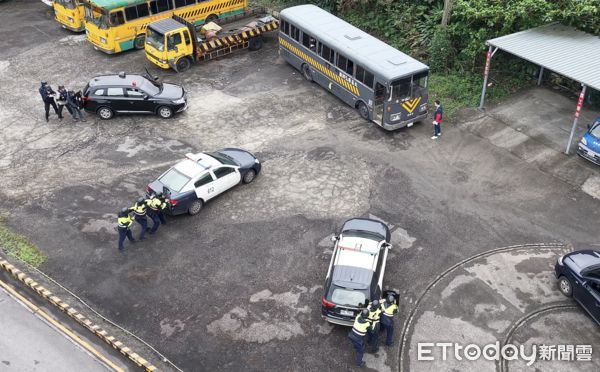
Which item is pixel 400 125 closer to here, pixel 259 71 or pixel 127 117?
pixel 259 71

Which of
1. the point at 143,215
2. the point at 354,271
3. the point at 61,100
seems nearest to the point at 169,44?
the point at 61,100

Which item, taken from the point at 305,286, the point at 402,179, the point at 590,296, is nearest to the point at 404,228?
the point at 402,179

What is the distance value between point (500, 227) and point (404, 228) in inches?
118

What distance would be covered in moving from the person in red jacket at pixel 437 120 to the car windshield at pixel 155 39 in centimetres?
1296

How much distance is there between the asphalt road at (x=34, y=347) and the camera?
13906 mm

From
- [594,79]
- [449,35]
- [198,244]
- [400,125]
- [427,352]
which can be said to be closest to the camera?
[427,352]

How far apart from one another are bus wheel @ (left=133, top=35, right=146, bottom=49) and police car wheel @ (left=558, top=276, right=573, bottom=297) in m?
22.7

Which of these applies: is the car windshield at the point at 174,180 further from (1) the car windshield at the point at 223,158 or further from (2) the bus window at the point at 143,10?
(2) the bus window at the point at 143,10

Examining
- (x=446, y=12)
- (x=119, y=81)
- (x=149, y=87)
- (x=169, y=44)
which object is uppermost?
(x=446, y=12)

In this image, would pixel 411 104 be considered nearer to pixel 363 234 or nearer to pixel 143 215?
pixel 363 234

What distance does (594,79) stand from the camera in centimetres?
1894

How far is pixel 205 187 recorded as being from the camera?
18109mm

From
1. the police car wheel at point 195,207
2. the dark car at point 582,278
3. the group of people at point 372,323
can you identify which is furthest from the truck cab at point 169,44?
the dark car at point 582,278

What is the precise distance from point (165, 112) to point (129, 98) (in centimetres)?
152
